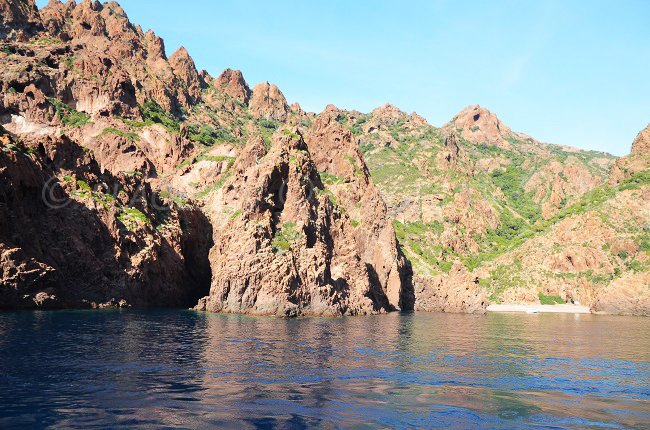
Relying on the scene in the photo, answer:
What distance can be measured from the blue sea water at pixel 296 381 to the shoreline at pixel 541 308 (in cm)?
9860

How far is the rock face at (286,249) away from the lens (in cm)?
8275

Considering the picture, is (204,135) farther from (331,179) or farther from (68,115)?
(331,179)

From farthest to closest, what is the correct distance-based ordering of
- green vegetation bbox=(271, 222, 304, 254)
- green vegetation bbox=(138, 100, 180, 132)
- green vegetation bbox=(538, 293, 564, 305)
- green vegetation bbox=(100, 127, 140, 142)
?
green vegetation bbox=(138, 100, 180, 132)
green vegetation bbox=(538, 293, 564, 305)
green vegetation bbox=(100, 127, 140, 142)
green vegetation bbox=(271, 222, 304, 254)

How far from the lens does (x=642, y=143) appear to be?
615 feet

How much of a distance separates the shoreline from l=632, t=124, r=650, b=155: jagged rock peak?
248ft

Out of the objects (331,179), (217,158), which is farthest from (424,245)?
(217,158)

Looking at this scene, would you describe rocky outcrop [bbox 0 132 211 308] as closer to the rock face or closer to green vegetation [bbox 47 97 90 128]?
the rock face

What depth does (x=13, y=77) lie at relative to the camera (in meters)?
135

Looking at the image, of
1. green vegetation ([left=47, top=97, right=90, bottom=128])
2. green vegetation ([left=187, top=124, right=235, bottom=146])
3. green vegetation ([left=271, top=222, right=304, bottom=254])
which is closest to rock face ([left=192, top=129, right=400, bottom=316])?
green vegetation ([left=271, top=222, right=304, bottom=254])

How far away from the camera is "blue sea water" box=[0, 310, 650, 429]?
67.4ft

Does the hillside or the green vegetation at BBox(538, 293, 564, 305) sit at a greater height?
the hillside

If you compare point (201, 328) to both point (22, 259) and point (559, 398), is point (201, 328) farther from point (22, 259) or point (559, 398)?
point (559, 398)

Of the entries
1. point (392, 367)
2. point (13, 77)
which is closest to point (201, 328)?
point (392, 367)

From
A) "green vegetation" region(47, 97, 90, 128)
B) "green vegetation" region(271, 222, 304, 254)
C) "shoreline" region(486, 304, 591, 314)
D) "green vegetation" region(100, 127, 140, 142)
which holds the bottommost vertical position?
"shoreline" region(486, 304, 591, 314)
